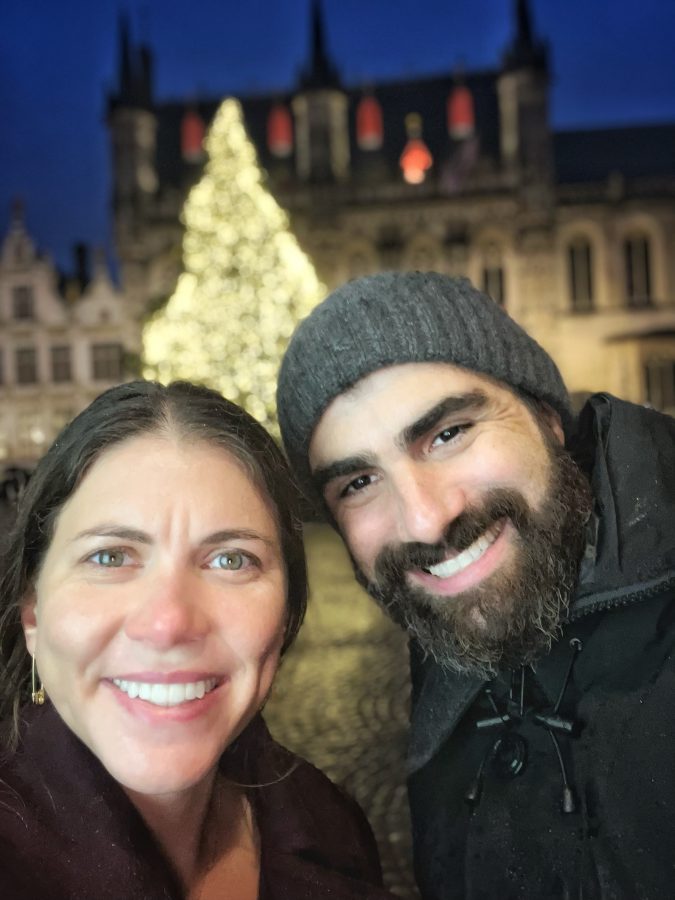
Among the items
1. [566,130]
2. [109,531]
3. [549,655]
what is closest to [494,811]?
[549,655]

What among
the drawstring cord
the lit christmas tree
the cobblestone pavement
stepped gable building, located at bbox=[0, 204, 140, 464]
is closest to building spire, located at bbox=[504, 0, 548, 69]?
stepped gable building, located at bbox=[0, 204, 140, 464]

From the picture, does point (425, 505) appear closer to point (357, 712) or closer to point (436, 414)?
point (436, 414)

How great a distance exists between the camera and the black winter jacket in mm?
1834

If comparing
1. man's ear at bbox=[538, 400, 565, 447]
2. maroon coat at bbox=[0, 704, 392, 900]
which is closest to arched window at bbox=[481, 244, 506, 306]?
man's ear at bbox=[538, 400, 565, 447]

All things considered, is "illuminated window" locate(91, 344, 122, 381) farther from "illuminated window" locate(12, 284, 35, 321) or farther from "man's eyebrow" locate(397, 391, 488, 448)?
"man's eyebrow" locate(397, 391, 488, 448)

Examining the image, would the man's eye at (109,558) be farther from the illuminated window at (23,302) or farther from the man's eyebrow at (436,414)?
the illuminated window at (23,302)

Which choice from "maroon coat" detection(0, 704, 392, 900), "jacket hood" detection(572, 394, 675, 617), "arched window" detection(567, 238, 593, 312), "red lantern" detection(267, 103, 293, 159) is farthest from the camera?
A: "red lantern" detection(267, 103, 293, 159)

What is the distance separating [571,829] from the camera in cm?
189

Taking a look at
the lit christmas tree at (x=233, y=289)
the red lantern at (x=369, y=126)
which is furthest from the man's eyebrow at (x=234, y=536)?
the red lantern at (x=369, y=126)

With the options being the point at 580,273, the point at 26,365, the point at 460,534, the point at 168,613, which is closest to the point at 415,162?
the point at 580,273

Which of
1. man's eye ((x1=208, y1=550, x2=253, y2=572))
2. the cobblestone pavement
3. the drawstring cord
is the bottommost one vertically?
the cobblestone pavement

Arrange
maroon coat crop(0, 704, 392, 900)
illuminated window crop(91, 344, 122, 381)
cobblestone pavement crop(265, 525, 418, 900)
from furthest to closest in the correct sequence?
illuminated window crop(91, 344, 122, 381) → cobblestone pavement crop(265, 525, 418, 900) → maroon coat crop(0, 704, 392, 900)

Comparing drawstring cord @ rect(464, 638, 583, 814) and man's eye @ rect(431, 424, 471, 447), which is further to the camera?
man's eye @ rect(431, 424, 471, 447)

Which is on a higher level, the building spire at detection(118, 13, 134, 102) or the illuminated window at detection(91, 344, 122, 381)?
the building spire at detection(118, 13, 134, 102)
